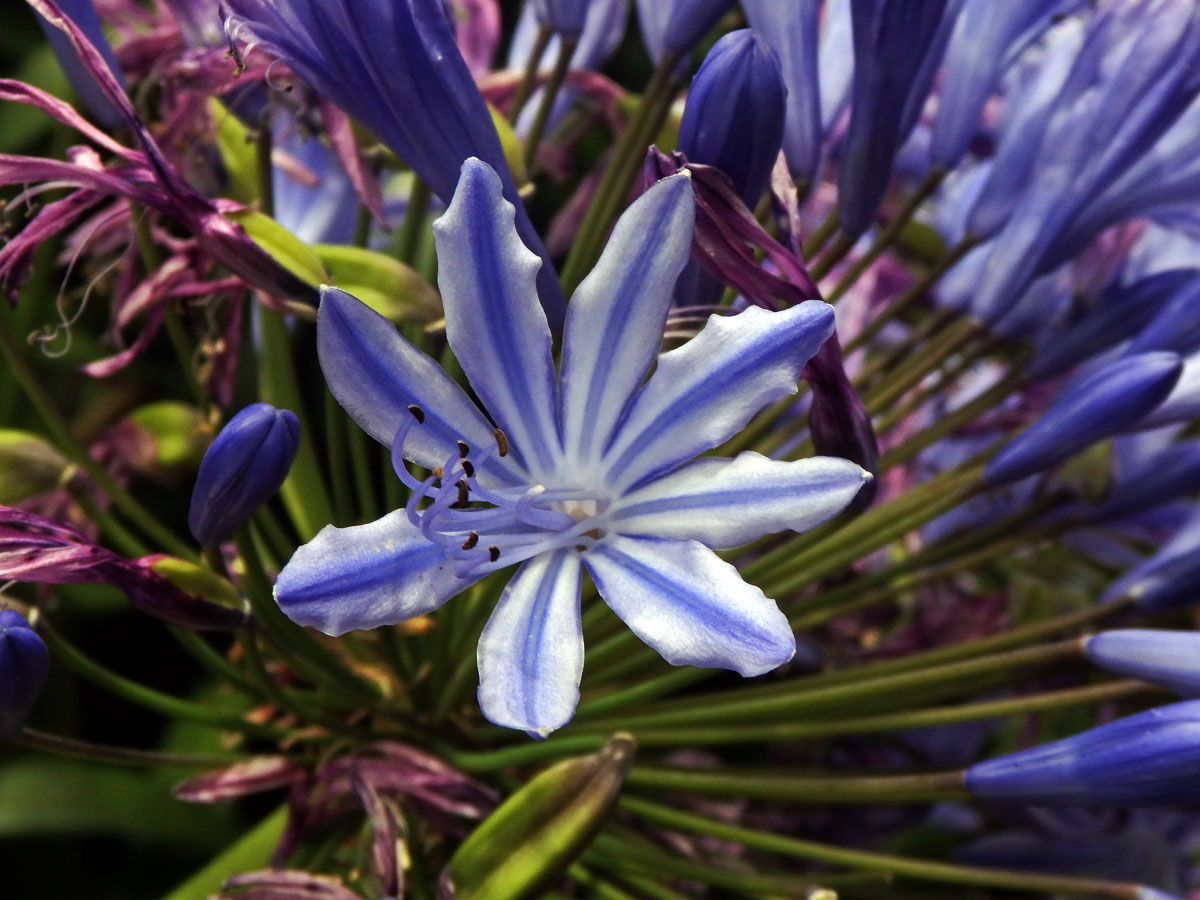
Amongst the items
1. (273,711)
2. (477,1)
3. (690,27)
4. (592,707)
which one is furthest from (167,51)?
(592,707)

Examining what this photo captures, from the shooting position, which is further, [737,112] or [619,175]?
[619,175]

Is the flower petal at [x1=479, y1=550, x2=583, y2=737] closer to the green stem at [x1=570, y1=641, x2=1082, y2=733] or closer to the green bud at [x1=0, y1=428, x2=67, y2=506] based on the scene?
the green stem at [x1=570, y1=641, x2=1082, y2=733]

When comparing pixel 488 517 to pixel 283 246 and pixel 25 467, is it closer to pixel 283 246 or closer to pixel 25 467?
pixel 283 246

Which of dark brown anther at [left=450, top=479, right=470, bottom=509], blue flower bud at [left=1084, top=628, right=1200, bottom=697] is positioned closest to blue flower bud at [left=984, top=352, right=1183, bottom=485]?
blue flower bud at [left=1084, top=628, right=1200, bottom=697]

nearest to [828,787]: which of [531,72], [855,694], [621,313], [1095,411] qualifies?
[855,694]

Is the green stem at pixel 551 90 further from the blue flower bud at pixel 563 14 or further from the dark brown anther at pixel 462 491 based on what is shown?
the dark brown anther at pixel 462 491

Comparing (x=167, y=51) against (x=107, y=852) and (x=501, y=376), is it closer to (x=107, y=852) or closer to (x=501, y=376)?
(x=501, y=376)

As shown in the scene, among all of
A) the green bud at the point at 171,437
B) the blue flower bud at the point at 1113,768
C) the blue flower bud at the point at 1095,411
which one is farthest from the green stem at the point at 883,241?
the green bud at the point at 171,437
